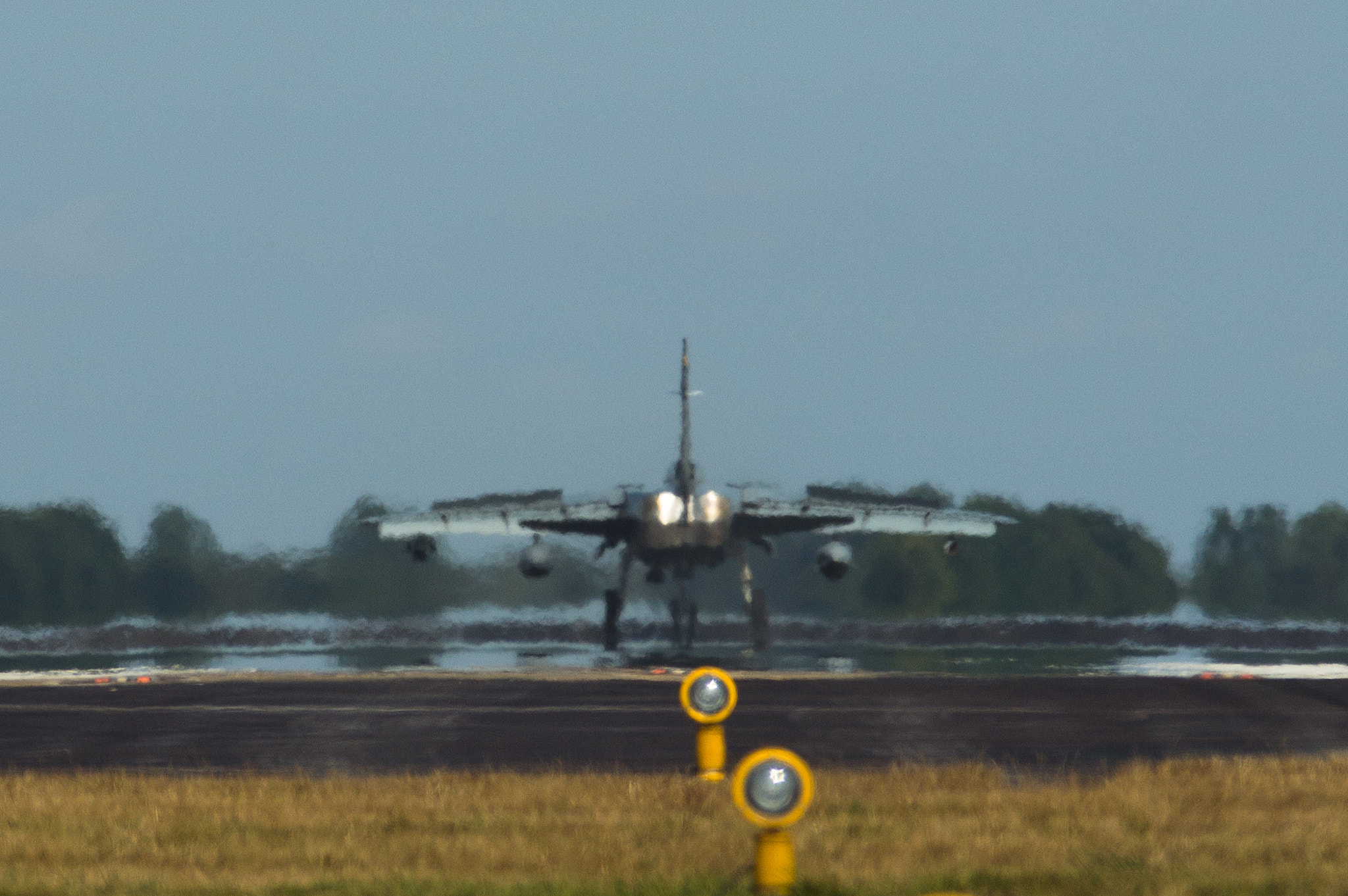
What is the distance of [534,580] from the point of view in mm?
51656

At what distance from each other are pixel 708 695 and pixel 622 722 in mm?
8373

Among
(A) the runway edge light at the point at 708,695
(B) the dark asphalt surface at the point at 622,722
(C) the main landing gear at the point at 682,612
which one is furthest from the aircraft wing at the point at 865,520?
(A) the runway edge light at the point at 708,695

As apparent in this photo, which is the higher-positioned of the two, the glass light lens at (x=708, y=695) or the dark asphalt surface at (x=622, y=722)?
the glass light lens at (x=708, y=695)

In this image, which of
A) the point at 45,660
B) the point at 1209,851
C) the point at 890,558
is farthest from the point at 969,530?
the point at 1209,851

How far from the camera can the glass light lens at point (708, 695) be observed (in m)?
14.0

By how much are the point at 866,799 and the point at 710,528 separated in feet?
102

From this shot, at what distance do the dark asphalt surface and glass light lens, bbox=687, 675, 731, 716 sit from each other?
2.53 meters

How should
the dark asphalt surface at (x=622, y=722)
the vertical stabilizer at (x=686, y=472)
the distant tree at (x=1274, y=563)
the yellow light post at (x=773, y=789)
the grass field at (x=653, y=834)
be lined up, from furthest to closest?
the distant tree at (x=1274, y=563), the vertical stabilizer at (x=686, y=472), the dark asphalt surface at (x=622, y=722), the grass field at (x=653, y=834), the yellow light post at (x=773, y=789)

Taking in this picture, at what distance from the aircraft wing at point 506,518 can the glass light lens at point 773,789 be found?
→ 127 ft

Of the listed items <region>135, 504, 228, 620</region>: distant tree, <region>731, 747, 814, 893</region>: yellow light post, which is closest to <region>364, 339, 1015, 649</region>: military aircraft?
<region>135, 504, 228, 620</region>: distant tree

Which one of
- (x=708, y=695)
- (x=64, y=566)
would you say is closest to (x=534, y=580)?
(x=64, y=566)

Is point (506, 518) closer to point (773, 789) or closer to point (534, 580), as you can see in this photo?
point (534, 580)

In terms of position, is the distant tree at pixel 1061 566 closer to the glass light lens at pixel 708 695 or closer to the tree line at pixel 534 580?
the tree line at pixel 534 580

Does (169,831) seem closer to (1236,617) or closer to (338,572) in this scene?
(338,572)
